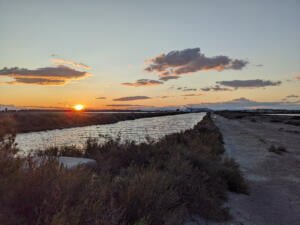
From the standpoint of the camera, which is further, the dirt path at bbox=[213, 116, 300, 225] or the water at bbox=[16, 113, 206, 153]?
the water at bbox=[16, 113, 206, 153]

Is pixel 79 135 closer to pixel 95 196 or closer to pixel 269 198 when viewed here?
pixel 269 198

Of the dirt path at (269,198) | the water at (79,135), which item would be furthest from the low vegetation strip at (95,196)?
the water at (79,135)

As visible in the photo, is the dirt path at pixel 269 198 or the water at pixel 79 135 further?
the water at pixel 79 135

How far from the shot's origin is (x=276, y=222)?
20.4ft

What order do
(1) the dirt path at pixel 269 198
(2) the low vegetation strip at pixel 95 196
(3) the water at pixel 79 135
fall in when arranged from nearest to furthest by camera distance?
1. (2) the low vegetation strip at pixel 95 196
2. (1) the dirt path at pixel 269 198
3. (3) the water at pixel 79 135

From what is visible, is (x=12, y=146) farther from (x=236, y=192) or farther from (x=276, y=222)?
(x=236, y=192)

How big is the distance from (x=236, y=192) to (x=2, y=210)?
680 cm

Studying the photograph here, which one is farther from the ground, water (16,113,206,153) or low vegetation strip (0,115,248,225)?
low vegetation strip (0,115,248,225)

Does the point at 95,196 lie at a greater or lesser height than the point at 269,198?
greater

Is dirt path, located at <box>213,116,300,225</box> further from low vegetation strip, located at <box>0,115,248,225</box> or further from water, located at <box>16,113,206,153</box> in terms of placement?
water, located at <box>16,113,206,153</box>

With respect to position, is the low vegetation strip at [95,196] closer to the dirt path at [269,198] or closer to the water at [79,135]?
the dirt path at [269,198]

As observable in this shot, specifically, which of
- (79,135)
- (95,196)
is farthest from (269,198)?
(79,135)

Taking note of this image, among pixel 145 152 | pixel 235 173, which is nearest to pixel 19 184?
pixel 145 152

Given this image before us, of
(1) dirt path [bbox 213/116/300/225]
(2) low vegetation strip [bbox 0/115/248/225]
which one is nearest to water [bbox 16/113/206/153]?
(2) low vegetation strip [bbox 0/115/248/225]
